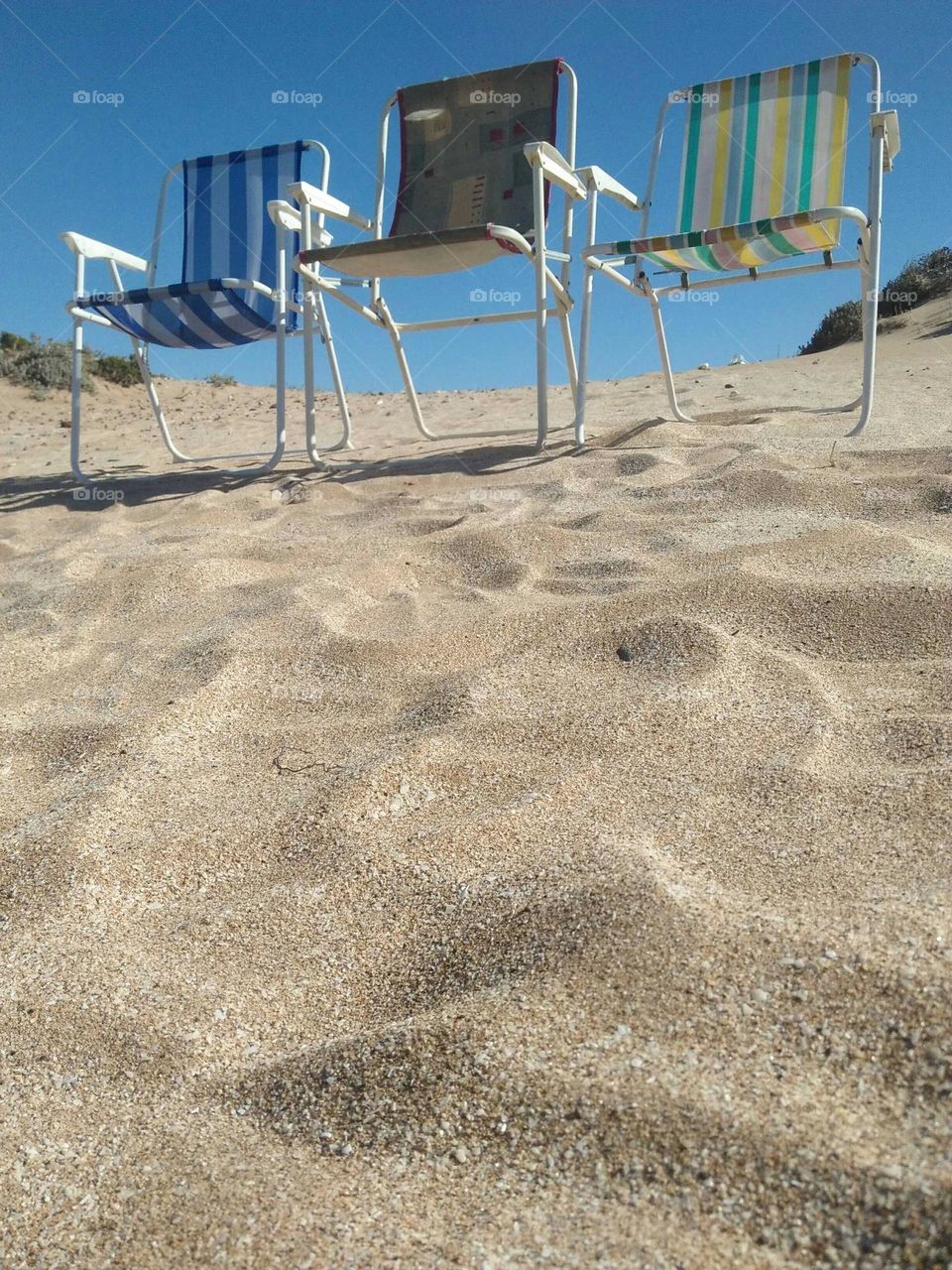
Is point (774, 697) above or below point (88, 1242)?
above

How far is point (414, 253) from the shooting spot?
12.2 ft

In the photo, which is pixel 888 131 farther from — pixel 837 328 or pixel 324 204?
pixel 837 328

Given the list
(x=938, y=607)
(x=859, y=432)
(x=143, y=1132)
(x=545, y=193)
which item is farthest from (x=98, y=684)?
(x=545, y=193)

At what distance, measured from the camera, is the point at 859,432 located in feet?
10.7

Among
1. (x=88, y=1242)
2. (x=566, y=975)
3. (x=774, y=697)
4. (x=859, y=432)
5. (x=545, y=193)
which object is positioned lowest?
(x=88, y=1242)

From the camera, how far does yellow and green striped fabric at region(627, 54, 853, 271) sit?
390cm

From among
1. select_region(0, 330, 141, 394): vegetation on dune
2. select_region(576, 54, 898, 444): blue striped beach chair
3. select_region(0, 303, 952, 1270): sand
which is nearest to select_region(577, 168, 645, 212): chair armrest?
select_region(576, 54, 898, 444): blue striped beach chair

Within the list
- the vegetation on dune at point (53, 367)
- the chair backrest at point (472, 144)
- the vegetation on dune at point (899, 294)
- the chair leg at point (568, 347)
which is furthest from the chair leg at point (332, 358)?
the vegetation on dune at point (899, 294)

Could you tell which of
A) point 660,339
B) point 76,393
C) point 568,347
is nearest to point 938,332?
point 660,339

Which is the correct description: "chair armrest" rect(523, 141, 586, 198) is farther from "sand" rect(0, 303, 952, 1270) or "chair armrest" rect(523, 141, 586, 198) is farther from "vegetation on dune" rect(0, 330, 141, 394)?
"vegetation on dune" rect(0, 330, 141, 394)

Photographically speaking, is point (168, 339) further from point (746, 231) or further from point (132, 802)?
point (132, 802)

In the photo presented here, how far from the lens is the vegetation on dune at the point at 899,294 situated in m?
8.95

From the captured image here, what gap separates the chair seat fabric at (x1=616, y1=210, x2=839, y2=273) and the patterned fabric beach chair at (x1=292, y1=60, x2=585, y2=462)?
40 centimetres

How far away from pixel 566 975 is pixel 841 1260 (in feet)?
1.18
